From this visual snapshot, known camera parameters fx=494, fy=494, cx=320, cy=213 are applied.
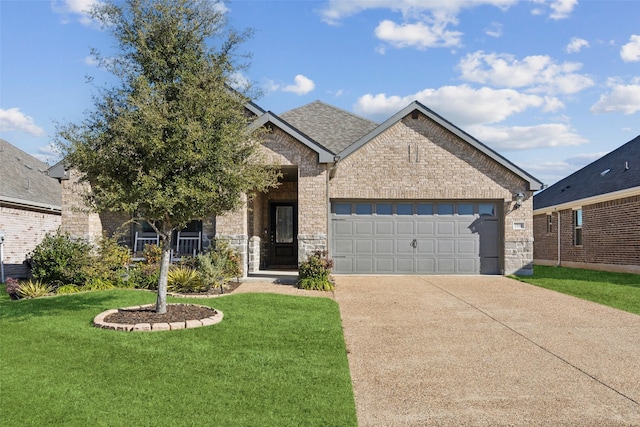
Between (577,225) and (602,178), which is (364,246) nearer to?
(577,225)

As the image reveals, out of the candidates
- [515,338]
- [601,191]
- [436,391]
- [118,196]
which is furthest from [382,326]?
[601,191]

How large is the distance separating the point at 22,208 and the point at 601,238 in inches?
831

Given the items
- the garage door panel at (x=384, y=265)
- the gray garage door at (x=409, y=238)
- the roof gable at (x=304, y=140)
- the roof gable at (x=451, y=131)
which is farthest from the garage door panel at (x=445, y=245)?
the roof gable at (x=304, y=140)

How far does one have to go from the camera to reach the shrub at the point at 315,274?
12.8m

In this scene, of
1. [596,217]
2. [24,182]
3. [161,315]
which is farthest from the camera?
[596,217]

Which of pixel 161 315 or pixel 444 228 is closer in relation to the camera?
pixel 161 315

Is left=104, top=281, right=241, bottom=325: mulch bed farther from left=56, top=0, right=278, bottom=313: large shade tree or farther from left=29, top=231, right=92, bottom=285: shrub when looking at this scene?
left=29, top=231, right=92, bottom=285: shrub

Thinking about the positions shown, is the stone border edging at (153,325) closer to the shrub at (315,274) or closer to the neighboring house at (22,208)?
the shrub at (315,274)

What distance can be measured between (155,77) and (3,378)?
4.94 meters

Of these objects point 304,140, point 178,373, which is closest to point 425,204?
point 304,140

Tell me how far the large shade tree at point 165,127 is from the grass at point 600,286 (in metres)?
8.64

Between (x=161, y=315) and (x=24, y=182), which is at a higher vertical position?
(x=24, y=182)

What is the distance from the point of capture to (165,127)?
7.72 metres

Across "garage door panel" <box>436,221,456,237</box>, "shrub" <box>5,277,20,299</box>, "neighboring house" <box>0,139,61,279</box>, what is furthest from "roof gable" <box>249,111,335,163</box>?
"neighboring house" <box>0,139,61,279</box>
